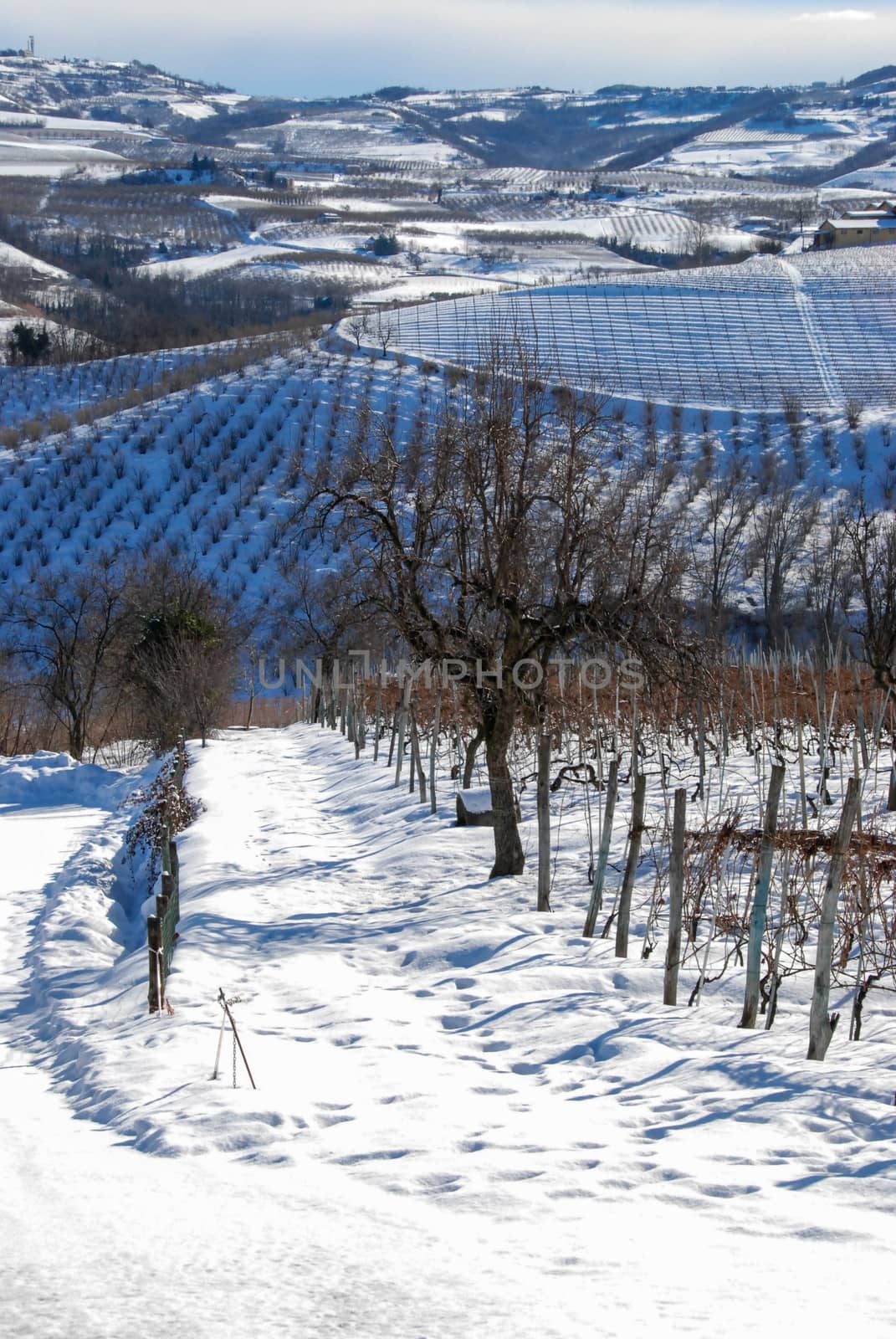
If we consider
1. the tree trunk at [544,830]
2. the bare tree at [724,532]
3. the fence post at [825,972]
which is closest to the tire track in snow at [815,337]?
the bare tree at [724,532]

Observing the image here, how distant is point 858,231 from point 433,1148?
4987 inches

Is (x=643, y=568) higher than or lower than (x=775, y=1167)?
higher

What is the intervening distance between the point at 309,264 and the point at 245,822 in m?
148

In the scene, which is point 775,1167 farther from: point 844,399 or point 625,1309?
point 844,399

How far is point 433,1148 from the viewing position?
6410 mm

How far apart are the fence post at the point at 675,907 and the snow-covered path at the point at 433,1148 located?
16 centimetres

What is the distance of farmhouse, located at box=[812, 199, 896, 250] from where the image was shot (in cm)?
11669

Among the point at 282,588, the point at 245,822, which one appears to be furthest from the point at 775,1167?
the point at 282,588

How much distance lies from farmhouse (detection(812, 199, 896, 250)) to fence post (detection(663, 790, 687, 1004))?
114171 millimetres

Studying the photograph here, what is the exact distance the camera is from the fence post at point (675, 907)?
8523 mm

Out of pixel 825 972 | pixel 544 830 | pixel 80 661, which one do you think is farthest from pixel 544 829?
pixel 80 661

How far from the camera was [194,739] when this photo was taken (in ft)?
97.7

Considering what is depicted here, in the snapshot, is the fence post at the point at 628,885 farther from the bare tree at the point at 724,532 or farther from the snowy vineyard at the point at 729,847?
the bare tree at the point at 724,532

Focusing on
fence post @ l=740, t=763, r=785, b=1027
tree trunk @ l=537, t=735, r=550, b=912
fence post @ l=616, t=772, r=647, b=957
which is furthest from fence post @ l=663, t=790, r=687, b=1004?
tree trunk @ l=537, t=735, r=550, b=912
